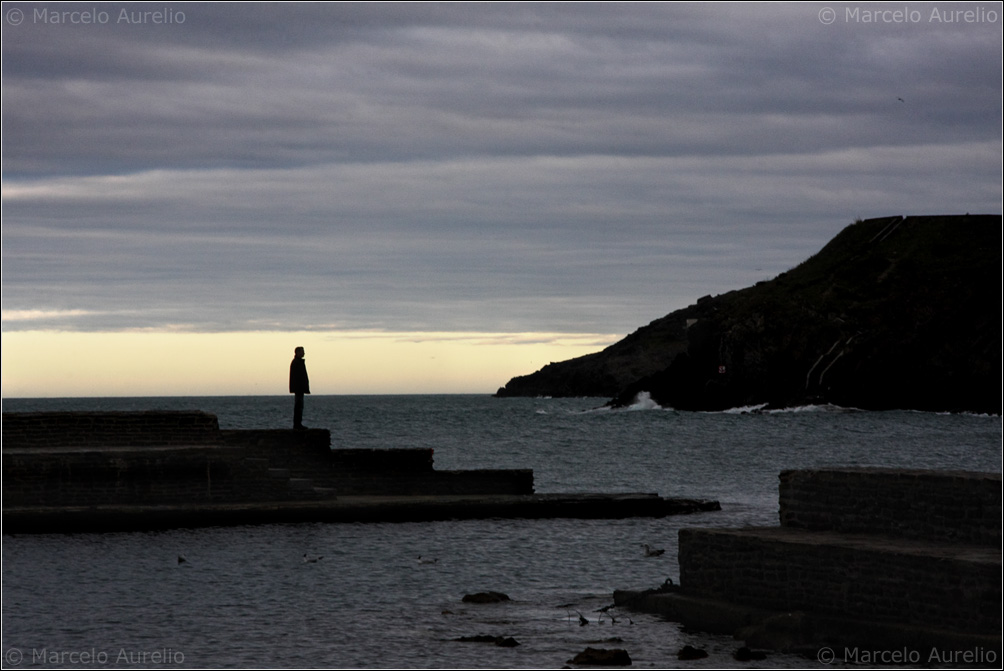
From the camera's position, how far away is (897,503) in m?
14.1

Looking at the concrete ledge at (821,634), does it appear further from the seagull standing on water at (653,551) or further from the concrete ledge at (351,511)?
the concrete ledge at (351,511)

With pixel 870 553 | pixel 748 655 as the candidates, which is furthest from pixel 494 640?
pixel 870 553

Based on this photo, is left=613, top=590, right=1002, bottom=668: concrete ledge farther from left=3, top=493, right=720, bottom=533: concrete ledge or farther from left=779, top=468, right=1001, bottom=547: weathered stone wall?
left=3, top=493, right=720, bottom=533: concrete ledge

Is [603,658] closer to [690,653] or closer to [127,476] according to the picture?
[690,653]

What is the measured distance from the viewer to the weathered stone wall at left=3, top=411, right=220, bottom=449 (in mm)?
27281

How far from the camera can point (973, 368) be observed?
400ft

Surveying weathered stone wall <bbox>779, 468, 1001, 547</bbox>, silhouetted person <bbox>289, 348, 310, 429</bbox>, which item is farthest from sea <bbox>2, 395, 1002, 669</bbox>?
silhouetted person <bbox>289, 348, 310, 429</bbox>

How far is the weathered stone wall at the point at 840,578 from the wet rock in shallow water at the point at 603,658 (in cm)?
183

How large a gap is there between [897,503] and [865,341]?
11758 cm

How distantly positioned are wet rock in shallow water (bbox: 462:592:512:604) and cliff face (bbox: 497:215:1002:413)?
105674mm

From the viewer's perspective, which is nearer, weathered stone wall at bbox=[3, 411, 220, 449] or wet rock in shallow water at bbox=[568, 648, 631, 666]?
wet rock in shallow water at bbox=[568, 648, 631, 666]

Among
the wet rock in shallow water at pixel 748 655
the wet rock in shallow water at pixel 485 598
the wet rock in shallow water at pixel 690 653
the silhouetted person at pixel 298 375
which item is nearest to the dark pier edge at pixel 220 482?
the silhouetted person at pixel 298 375

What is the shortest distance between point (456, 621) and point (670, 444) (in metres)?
60.5

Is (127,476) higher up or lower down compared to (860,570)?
higher up
